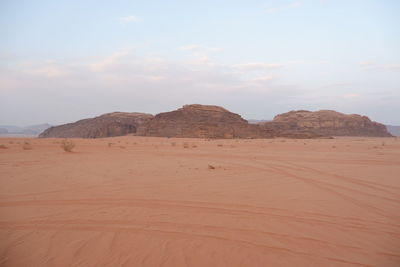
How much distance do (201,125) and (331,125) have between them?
31364 millimetres

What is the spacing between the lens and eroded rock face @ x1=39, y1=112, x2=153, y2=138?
5041 cm

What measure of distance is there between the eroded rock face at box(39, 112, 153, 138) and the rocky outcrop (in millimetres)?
26420

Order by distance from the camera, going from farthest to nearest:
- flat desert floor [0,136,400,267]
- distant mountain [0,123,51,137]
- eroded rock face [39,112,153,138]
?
distant mountain [0,123,51,137] < eroded rock face [39,112,153,138] < flat desert floor [0,136,400,267]

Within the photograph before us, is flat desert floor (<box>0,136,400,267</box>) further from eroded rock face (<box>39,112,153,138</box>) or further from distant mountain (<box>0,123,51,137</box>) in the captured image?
distant mountain (<box>0,123,51,137</box>)

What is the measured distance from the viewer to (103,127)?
5109 centimetres

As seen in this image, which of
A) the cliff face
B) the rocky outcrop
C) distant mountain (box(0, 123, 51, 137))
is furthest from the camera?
distant mountain (box(0, 123, 51, 137))

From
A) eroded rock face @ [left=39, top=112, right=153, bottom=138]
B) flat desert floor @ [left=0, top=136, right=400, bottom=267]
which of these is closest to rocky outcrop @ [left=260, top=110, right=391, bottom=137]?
eroded rock face @ [left=39, top=112, right=153, bottom=138]

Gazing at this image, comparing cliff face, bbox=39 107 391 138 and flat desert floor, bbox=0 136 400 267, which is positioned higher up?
cliff face, bbox=39 107 391 138

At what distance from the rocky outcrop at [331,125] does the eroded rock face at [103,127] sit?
26.4m

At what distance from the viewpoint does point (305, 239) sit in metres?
3.53

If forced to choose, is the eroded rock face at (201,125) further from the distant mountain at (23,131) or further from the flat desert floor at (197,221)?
Result: the distant mountain at (23,131)

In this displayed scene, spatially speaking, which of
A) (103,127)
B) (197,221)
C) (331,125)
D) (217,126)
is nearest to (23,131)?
(103,127)

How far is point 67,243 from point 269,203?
10.9 ft

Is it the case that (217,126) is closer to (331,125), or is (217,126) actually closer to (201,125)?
(201,125)
